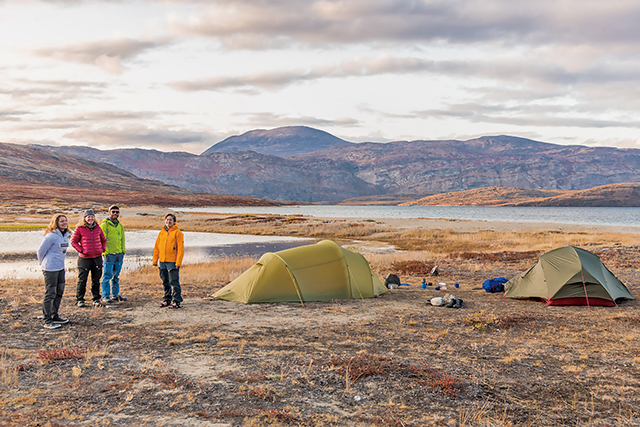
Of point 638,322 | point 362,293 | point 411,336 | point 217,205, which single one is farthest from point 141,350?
point 217,205

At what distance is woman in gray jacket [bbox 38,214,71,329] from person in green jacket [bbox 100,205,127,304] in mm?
2367

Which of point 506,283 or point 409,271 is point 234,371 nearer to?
point 506,283

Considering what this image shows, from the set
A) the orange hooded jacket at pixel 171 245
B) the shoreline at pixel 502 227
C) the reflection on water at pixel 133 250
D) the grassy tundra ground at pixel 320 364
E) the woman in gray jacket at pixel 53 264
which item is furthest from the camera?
the shoreline at pixel 502 227

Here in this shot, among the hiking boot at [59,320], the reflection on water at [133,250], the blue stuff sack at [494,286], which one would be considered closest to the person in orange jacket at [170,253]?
the hiking boot at [59,320]

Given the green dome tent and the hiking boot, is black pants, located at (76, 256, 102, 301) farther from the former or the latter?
the green dome tent

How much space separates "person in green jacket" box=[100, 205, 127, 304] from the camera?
13.4m

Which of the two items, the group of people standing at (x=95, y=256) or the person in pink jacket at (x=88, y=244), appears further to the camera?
the person in pink jacket at (x=88, y=244)

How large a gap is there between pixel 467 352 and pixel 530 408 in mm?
2623

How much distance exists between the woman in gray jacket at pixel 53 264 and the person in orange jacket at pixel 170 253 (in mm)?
2440

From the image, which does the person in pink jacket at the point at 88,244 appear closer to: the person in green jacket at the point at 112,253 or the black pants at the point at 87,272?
the black pants at the point at 87,272

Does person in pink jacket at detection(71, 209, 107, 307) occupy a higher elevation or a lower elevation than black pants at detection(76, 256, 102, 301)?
higher

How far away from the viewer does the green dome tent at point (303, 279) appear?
47.6ft

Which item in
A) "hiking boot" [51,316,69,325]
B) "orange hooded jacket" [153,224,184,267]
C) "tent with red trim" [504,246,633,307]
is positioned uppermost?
"orange hooded jacket" [153,224,184,267]

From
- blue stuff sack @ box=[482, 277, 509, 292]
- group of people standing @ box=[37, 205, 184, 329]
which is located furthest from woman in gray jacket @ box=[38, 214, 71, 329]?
blue stuff sack @ box=[482, 277, 509, 292]
